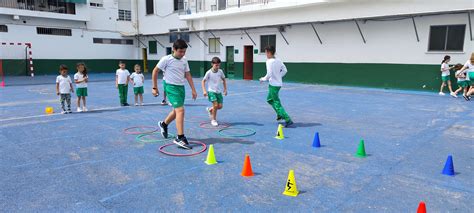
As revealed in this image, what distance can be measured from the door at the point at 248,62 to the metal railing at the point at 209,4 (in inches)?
119

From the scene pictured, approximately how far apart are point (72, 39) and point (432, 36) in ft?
85.0

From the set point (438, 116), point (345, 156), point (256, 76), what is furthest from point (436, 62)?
point (345, 156)

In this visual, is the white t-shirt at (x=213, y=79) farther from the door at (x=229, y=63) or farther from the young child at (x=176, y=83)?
the door at (x=229, y=63)

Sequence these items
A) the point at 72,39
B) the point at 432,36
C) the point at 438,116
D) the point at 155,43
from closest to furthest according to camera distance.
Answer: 1. the point at 438,116
2. the point at 432,36
3. the point at 72,39
4. the point at 155,43

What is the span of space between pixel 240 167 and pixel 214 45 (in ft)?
69.7

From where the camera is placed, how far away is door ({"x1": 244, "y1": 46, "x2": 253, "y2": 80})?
2286 centimetres

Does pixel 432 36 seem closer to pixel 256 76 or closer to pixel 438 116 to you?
pixel 438 116

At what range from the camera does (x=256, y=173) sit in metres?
4.49

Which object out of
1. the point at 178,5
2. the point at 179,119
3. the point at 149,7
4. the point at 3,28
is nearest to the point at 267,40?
the point at 178,5

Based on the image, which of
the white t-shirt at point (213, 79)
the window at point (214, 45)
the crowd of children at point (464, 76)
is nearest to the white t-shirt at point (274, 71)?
the white t-shirt at point (213, 79)

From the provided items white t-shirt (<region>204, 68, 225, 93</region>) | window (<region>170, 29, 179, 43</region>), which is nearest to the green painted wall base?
window (<region>170, 29, 179, 43</region>)

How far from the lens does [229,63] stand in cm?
2436

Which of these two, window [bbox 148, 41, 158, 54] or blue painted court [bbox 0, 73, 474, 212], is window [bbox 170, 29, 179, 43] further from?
blue painted court [bbox 0, 73, 474, 212]

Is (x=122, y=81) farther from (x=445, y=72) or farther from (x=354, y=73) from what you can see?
(x=445, y=72)
